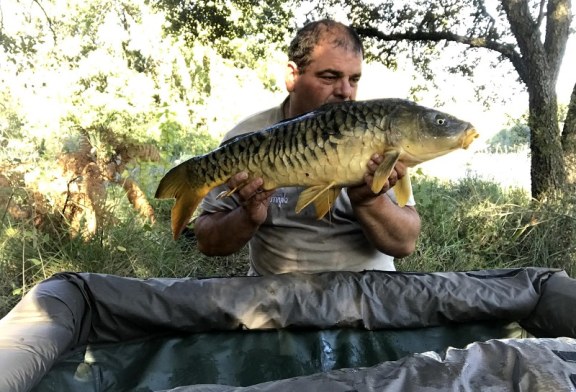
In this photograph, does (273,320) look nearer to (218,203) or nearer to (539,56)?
(218,203)

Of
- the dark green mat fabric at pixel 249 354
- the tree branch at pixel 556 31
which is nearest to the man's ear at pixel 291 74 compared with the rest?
the dark green mat fabric at pixel 249 354

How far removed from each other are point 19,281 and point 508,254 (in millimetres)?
2695

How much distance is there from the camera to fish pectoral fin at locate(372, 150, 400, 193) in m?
1.07

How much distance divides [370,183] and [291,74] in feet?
1.85

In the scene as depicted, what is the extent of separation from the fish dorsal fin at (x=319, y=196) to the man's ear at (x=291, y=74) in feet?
1.54

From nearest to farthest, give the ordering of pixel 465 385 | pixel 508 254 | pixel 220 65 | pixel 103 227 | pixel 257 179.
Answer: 1. pixel 465 385
2. pixel 257 179
3. pixel 103 227
4. pixel 508 254
5. pixel 220 65

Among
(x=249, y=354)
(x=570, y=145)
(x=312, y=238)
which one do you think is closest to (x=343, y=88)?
(x=312, y=238)

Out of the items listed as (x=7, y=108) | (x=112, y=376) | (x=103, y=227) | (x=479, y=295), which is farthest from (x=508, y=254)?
(x=7, y=108)

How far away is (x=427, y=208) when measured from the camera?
3.65 meters

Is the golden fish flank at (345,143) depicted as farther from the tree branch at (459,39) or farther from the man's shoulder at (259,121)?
the tree branch at (459,39)

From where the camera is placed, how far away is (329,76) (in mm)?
1468

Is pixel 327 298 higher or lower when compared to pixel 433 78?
lower

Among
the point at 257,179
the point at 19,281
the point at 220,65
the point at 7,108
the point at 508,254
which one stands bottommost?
the point at 508,254

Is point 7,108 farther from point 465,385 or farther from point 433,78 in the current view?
point 465,385
